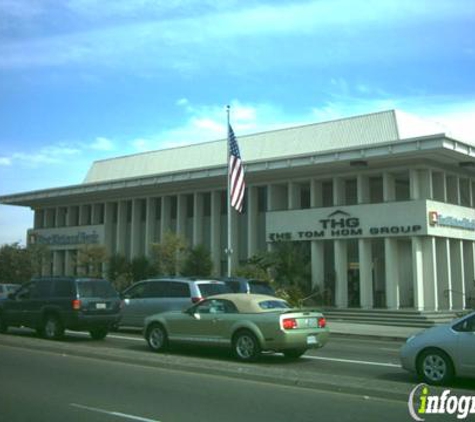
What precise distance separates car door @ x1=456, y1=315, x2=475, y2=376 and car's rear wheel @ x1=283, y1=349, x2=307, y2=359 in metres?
4.27

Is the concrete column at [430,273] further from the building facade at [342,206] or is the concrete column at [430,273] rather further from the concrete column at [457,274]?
the concrete column at [457,274]

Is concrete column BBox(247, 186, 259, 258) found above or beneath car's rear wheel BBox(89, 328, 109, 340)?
above

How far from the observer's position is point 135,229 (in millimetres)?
46562

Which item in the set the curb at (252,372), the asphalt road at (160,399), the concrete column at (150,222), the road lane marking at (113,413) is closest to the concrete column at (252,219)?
the concrete column at (150,222)

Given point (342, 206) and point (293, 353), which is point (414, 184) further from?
point (293, 353)

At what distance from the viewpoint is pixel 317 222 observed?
1391 inches

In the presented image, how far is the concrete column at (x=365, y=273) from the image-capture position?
3341 cm

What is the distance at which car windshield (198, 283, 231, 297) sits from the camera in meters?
19.2

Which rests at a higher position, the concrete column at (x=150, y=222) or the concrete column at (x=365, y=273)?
the concrete column at (x=150, y=222)

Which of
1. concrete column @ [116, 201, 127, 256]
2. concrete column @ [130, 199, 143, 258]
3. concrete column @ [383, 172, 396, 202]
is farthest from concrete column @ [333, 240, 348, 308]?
concrete column @ [116, 201, 127, 256]

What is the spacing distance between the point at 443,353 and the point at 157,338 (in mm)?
7153

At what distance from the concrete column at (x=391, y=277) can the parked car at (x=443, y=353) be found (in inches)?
853

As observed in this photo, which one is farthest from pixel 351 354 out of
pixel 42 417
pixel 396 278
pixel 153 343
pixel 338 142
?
pixel 338 142

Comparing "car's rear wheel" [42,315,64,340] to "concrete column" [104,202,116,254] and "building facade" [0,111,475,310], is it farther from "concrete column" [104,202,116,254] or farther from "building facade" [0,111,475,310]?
"concrete column" [104,202,116,254]
